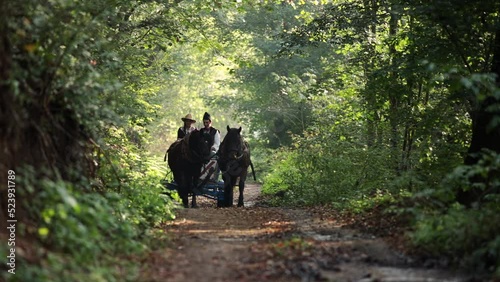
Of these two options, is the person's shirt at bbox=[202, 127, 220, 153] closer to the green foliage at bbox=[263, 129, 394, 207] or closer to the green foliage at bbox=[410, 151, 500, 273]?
the green foliage at bbox=[263, 129, 394, 207]

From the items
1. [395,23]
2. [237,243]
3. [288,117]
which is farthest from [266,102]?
[237,243]

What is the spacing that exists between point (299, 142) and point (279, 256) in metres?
13.2

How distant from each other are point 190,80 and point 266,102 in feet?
67.9

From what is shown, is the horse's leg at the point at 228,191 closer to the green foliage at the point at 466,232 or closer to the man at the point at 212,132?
the man at the point at 212,132

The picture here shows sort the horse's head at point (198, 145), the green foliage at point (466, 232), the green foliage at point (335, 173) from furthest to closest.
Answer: the horse's head at point (198, 145) < the green foliage at point (335, 173) < the green foliage at point (466, 232)

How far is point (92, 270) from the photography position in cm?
623

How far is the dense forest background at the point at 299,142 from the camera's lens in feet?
23.5

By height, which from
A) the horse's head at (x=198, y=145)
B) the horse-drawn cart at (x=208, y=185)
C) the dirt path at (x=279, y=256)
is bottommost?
the dirt path at (x=279, y=256)

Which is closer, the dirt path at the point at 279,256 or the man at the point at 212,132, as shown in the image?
the dirt path at the point at 279,256

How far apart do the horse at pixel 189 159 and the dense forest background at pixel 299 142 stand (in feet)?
4.40

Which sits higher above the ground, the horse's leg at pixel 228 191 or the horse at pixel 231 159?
the horse at pixel 231 159

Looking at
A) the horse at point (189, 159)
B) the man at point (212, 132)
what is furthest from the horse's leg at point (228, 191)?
the man at point (212, 132)

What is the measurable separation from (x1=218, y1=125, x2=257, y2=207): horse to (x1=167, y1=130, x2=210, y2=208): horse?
479 mm

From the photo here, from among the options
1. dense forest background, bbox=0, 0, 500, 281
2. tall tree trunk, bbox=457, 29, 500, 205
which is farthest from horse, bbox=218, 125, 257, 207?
tall tree trunk, bbox=457, 29, 500, 205
